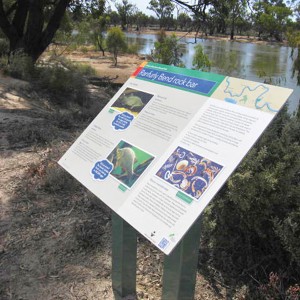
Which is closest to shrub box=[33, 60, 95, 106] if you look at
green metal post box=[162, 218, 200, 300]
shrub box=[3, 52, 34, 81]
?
shrub box=[3, 52, 34, 81]

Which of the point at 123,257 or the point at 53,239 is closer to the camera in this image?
the point at 123,257

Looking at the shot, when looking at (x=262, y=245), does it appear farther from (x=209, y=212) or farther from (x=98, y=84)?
(x=98, y=84)

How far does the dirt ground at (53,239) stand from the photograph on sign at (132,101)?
113cm

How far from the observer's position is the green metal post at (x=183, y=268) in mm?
2074

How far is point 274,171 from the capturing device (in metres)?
2.81

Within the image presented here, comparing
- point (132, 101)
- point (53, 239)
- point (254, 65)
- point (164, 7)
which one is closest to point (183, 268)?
point (132, 101)

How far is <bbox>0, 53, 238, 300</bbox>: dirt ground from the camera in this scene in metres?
2.78

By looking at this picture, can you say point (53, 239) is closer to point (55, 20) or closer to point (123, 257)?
point (123, 257)

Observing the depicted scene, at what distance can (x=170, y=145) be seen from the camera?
2.15 meters

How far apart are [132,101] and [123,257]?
1.00m

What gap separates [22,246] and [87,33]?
35223 millimetres

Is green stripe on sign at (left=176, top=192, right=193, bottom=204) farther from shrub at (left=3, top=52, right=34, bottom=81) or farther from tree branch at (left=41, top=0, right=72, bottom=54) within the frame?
tree branch at (left=41, top=0, right=72, bottom=54)

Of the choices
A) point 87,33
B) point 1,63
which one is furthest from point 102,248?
point 87,33

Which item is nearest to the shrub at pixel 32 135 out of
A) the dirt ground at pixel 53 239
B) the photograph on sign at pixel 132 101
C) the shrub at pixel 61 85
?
the dirt ground at pixel 53 239
